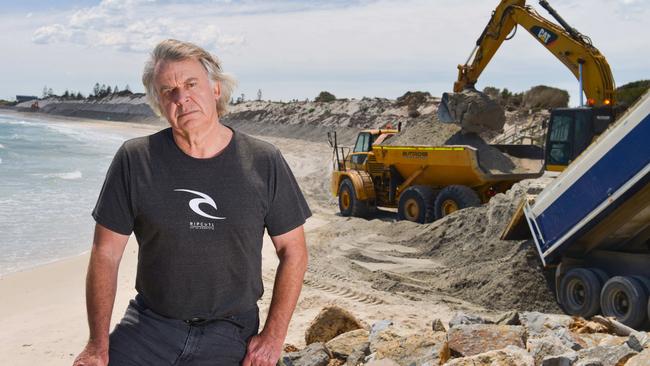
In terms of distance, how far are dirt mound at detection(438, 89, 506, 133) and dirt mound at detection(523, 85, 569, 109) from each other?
2247 centimetres

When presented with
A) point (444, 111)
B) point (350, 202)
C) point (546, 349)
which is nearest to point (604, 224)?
point (546, 349)

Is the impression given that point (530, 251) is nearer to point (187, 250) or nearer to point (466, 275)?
point (466, 275)

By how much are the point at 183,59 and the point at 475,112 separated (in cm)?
1208

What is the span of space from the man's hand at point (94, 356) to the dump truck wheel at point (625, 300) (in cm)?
586

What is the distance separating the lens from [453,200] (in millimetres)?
12680

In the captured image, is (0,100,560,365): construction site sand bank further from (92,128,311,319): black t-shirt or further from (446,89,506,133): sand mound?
(92,128,311,319): black t-shirt

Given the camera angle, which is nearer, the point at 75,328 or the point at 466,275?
the point at 75,328

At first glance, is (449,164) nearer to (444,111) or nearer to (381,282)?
(444,111)

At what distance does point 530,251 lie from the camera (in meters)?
9.12

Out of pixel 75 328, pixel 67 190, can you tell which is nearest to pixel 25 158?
pixel 67 190

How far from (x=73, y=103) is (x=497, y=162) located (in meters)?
122

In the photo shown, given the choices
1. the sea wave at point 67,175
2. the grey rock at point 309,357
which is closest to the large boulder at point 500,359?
the grey rock at point 309,357

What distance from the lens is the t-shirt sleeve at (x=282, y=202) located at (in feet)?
8.74

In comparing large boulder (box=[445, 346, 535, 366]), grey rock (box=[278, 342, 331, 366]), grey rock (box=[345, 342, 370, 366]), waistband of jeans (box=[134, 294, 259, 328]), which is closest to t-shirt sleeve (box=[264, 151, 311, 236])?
waistband of jeans (box=[134, 294, 259, 328])
